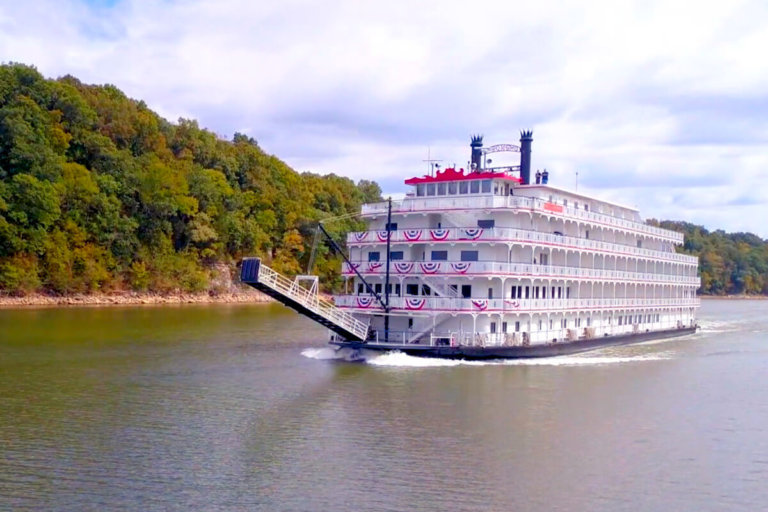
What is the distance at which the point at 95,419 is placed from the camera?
2519 cm

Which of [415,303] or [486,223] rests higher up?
[486,223]

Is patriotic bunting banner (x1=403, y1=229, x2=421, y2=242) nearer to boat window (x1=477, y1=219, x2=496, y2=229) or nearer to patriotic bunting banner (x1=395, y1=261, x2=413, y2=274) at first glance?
patriotic bunting banner (x1=395, y1=261, x2=413, y2=274)

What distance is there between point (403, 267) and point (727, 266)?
154 meters

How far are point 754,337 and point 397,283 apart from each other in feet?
113

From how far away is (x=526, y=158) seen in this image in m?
43.5

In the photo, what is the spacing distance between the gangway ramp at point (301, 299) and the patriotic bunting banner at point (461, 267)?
17.2ft

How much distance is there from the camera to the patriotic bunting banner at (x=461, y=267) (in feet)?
121

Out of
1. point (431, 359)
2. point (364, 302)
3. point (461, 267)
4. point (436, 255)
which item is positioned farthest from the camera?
point (436, 255)

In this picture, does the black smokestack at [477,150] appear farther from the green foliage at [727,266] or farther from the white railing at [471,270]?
the green foliage at [727,266]

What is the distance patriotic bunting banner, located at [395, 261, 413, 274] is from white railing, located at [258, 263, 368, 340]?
3.11 meters

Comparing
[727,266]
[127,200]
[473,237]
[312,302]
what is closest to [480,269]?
[473,237]

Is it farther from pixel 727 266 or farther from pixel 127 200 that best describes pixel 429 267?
pixel 727 266

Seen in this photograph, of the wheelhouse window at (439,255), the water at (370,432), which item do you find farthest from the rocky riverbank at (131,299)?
the wheelhouse window at (439,255)

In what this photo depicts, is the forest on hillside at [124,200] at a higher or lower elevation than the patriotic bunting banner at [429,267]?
higher
